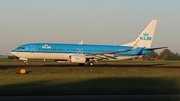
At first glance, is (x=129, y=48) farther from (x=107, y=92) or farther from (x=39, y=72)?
(x=107, y=92)

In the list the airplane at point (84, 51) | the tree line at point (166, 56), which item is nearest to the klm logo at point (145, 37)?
the airplane at point (84, 51)

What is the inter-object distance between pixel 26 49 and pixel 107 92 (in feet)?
116

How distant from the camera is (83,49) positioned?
192 ft

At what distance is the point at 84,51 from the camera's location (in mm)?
58625

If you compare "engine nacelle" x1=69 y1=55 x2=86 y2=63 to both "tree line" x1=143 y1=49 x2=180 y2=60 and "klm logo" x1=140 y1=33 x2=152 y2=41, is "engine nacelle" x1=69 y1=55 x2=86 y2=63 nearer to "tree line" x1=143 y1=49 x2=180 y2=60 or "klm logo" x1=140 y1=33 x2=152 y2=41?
"klm logo" x1=140 y1=33 x2=152 y2=41

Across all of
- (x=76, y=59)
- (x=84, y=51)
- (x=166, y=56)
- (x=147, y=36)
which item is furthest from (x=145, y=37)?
(x=166, y=56)

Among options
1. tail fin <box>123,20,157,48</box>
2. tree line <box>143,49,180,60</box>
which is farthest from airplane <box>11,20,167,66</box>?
tree line <box>143,49,180,60</box>

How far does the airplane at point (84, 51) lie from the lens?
56500 mm

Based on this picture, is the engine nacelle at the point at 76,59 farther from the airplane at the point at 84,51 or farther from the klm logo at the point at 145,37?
the klm logo at the point at 145,37

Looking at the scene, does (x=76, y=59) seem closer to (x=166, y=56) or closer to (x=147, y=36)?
(x=147, y=36)

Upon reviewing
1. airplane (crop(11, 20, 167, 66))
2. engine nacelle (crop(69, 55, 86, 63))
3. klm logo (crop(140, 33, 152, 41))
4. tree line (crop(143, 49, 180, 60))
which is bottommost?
tree line (crop(143, 49, 180, 60))

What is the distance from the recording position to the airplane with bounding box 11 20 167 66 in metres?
56.5

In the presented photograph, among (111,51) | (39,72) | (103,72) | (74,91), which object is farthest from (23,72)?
(111,51)

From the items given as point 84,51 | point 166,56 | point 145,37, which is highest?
point 145,37
